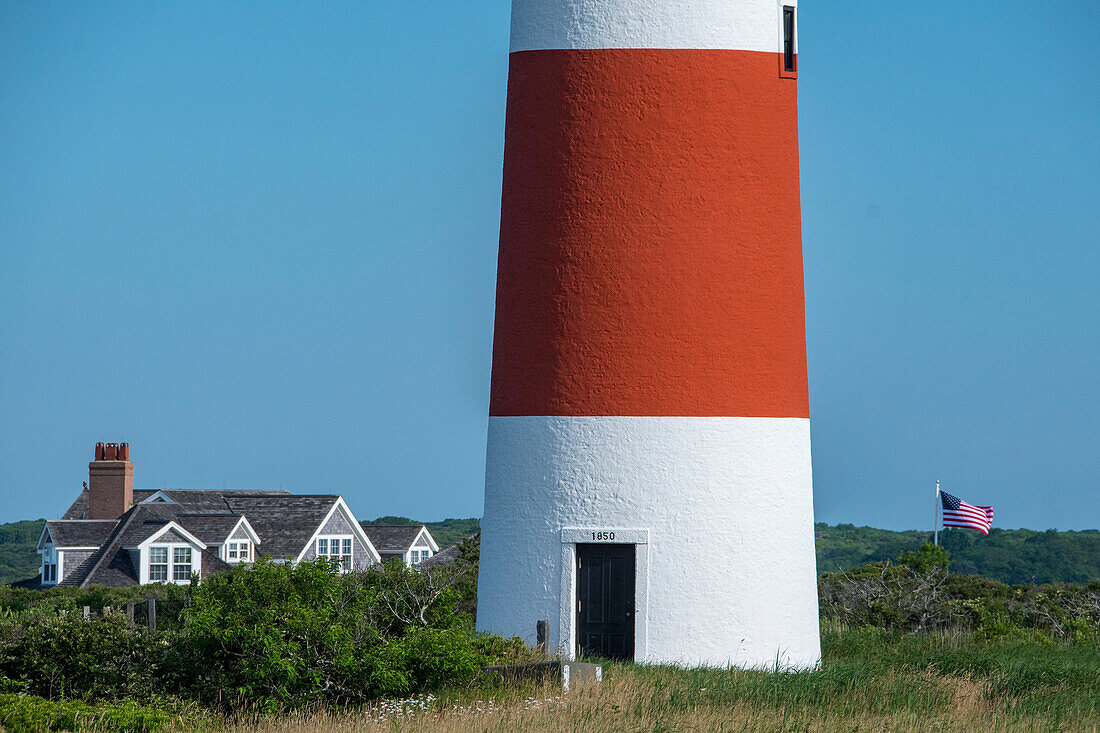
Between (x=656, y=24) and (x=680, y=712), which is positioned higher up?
(x=656, y=24)

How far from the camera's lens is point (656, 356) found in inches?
640

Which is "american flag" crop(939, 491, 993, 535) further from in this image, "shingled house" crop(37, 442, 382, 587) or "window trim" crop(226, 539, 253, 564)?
"window trim" crop(226, 539, 253, 564)

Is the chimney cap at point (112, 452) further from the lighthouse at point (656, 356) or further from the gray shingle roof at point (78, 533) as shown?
the lighthouse at point (656, 356)

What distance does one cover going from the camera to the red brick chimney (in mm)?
54656

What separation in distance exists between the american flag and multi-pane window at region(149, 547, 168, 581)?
28.4m

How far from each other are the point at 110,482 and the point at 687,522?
4323 centimetres

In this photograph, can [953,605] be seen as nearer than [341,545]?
Yes

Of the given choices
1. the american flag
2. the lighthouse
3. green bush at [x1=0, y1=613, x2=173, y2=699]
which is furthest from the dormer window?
green bush at [x1=0, y1=613, x2=173, y2=699]

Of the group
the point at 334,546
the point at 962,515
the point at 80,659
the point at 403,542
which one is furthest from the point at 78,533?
the point at 80,659

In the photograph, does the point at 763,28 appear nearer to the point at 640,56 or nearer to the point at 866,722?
the point at 640,56

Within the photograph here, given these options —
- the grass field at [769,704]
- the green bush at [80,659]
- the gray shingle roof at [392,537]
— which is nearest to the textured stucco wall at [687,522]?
the grass field at [769,704]

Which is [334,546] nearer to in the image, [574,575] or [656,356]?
[574,575]

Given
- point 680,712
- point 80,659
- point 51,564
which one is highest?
point 51,564

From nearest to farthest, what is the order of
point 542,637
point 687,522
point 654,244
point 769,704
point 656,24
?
point 769,704 → point 542,637 → point 687,522 → point 654,244 → point 656,24
